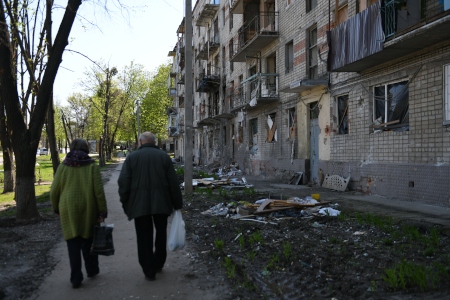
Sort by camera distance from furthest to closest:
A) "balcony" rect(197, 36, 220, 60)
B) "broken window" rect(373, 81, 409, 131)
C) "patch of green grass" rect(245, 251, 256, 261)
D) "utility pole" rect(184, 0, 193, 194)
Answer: "balcony" rect(197, 36, 220, 60), "utility pole" rect(184, 0, 193, 194), "broken window" rect(373, 81, 409, 131), "patch of green grass" rect(245, 251, 256, 261)

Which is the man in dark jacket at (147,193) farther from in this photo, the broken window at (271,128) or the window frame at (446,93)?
the broken window at (271,128)

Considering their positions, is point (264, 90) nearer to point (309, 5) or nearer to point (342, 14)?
point (309, 5)

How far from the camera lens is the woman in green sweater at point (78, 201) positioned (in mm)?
4957

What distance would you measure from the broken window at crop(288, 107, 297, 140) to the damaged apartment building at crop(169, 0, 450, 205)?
2.0 inches

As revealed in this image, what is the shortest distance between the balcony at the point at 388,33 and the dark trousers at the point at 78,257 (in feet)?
25.5

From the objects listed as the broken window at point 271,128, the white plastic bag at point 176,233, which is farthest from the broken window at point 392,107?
the broken window at point 271,128

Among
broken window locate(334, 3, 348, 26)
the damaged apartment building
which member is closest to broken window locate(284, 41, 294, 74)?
the damaged apartment building

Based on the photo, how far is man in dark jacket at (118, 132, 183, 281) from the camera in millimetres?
5047

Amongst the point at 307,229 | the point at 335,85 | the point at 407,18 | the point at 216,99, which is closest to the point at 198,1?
the point at 216,99

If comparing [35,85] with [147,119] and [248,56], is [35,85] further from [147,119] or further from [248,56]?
[147,119]

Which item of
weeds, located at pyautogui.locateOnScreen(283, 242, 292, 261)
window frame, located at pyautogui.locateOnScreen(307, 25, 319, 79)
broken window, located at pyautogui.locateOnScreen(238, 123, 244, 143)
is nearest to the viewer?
weeds, located at pyautogui.locateOnScreen(283, 242, 292, 261)

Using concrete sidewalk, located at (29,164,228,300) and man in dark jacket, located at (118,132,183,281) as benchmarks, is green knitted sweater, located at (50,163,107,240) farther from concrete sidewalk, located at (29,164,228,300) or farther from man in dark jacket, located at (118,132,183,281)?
concrete sidewalk, located at (29,164,228,300)

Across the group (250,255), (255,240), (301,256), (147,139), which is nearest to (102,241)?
(147,139)

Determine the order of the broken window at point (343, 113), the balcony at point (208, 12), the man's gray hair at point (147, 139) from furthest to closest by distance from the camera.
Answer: the balcony at point (208, 12)
the broken window at point (343, 113)
the man's gray hair at point (147, 139)
